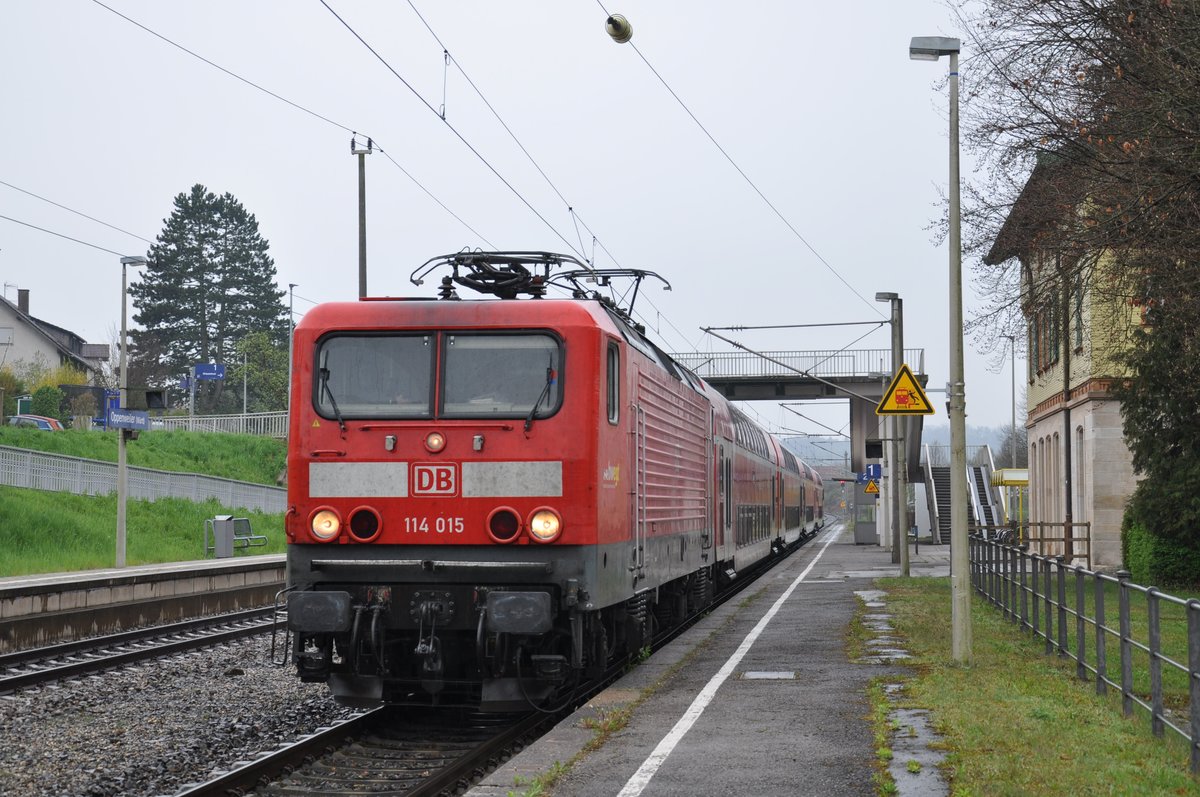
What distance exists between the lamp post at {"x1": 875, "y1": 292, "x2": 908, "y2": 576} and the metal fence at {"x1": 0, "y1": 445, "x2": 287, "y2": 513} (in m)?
16.2

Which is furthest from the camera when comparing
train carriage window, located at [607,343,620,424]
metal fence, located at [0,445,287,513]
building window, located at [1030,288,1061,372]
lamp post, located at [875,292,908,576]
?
metal fence, located at [0,445,287,513]

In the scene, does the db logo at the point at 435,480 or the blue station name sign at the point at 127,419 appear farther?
the blue station name sign at the point at 127,419

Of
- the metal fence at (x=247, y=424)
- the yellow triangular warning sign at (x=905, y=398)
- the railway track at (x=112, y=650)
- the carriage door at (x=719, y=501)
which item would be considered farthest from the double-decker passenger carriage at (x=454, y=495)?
the metal fence at (x=247, y=424)

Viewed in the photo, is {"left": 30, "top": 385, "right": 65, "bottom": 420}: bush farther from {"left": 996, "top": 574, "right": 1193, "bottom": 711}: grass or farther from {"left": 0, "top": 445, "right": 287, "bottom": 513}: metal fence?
{"left": 996, "top": 574, "right": 1193, "bottom": 711}: grass

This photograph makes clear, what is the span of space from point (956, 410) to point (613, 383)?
3.97 m

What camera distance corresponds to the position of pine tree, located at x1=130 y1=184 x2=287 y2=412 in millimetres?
77312

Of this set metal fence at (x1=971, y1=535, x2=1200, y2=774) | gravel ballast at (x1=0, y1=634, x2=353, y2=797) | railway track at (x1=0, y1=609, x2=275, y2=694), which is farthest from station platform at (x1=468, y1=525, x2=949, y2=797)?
railway track at (x1=0, y1=609, x2=275, y2=694)

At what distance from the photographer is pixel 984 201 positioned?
18562 mm

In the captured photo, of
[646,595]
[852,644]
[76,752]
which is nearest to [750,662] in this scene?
[646,595]

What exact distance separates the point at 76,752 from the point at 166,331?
7097 centimetres

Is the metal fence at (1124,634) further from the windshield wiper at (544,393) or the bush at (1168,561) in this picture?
the bush at (1168,561)

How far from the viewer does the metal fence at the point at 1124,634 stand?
844cm

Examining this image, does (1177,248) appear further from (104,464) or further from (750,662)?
(104,464)

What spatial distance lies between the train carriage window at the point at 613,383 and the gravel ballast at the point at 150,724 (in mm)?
3274
